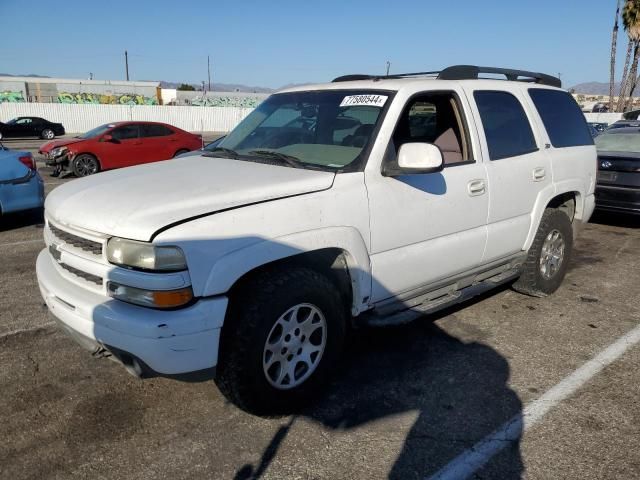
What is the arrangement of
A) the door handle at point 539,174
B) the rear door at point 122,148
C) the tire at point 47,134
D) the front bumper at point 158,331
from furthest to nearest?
the tire at point 47,134
the rear door at point 122,148
the door handle at point 539,174
the front bumper at point 158,331

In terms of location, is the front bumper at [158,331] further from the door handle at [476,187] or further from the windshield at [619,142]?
the windshield at [619,142]

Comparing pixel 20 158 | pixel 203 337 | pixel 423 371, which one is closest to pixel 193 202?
pixel 203 337

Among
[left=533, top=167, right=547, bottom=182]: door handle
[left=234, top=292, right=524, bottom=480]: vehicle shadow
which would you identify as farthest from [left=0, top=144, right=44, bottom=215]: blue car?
[left=533, top=167, right=547, bottom=182]: door handle

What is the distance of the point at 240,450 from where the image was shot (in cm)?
278

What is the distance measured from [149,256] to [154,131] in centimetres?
1366

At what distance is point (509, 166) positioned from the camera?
4160mm

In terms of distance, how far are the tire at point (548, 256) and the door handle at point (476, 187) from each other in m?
1.10

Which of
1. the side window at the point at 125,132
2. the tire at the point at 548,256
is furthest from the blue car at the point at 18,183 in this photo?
the side window at the point at 125,132

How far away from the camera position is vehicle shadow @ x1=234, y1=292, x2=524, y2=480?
274cm

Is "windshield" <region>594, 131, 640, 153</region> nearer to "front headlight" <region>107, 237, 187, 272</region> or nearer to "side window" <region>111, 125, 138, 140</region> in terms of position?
"front headlight" <region>107, 237, 187, 272</region>

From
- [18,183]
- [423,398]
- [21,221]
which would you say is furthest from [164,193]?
[21,221]

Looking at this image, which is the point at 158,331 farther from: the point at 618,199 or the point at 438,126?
the point at 618,199

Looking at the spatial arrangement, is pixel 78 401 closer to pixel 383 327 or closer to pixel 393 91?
pixel 383 327

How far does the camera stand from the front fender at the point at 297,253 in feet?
8.39
